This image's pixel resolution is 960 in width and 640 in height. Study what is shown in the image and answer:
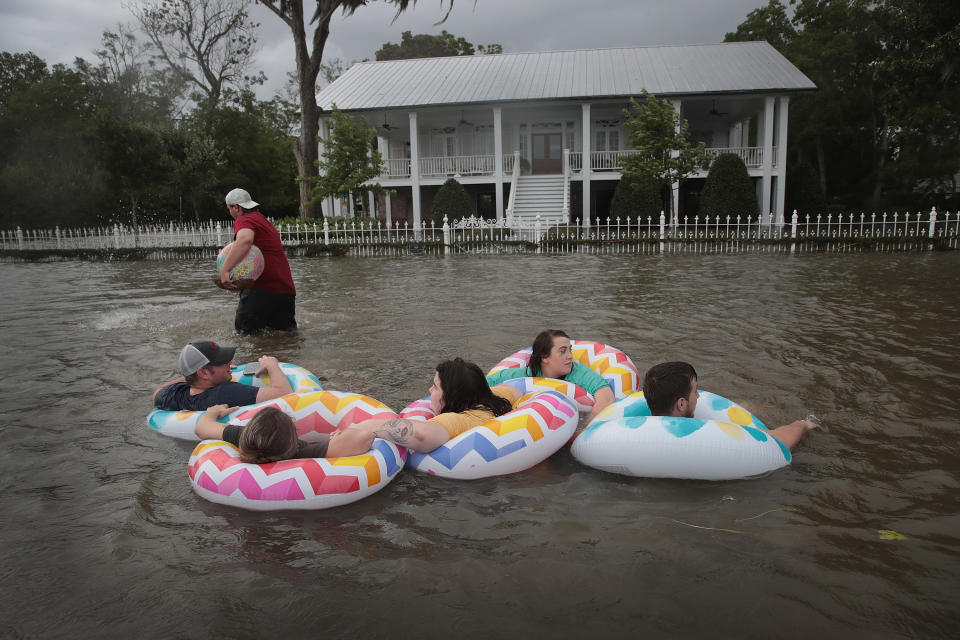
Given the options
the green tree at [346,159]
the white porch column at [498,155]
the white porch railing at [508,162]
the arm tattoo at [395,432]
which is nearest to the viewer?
the arm tattoo at [395,432]

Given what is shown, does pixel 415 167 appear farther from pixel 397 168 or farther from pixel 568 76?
pixel 568 76

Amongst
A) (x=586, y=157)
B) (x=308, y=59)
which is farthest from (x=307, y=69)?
(x=586, y=157)

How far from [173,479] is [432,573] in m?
2.08

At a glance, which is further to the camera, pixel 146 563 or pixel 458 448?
pixel 458 448

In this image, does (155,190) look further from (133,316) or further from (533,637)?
(533,637)

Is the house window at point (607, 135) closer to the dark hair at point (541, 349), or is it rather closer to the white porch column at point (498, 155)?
the white porch column at point (498, 155)

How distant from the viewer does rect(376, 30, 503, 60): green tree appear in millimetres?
52394

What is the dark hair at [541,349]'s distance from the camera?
201 inches

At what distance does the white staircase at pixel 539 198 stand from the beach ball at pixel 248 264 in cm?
1841

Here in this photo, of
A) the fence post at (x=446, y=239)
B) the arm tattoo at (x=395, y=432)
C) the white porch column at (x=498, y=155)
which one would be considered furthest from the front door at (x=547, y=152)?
the arm tattoo at (x=395, y=432)

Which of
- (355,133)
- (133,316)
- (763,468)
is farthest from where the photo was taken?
(355,133)

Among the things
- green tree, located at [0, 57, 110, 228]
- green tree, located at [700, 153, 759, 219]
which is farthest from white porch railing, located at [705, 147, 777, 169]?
green tree, located at [0, 57, 110, 228]

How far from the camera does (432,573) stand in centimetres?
305

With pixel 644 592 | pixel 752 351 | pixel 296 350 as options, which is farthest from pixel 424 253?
pixel 644 592
